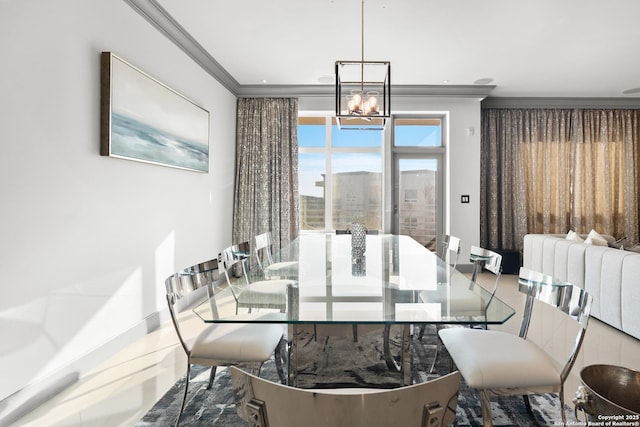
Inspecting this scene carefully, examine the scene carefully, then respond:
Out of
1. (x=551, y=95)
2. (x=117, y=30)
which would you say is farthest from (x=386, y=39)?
(x=551, y=95)

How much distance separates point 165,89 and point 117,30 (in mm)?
615

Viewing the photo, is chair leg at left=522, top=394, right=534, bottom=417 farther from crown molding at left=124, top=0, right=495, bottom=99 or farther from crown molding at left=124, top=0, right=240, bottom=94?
crown molding at left=124, top=0, right=495, bottom=99

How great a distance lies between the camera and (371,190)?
232 inches

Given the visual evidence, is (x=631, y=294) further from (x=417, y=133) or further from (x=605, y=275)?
(x=417, y=133)

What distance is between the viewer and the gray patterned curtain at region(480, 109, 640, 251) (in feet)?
19.2

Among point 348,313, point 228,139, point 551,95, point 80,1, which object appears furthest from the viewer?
point 551,95

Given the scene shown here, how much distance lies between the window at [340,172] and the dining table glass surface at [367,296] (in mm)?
3356

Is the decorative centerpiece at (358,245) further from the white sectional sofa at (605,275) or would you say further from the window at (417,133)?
the window at (417,133)

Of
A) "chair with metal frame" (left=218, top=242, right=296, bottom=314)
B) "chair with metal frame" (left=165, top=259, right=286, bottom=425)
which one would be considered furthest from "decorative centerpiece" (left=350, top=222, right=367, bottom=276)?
"chair with metal frame" (left=165, top=259, right=286, bottom=425)

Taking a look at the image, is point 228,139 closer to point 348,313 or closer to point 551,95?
point 348,313

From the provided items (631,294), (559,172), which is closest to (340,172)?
(559,172)

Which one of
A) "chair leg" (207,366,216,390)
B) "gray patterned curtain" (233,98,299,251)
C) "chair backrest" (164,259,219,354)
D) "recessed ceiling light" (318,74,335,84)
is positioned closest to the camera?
"chair backrest" (164,259,219,354)

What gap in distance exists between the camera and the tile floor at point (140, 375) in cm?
190

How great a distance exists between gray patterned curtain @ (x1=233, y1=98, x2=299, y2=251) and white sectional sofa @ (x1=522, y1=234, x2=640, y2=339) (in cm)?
349
